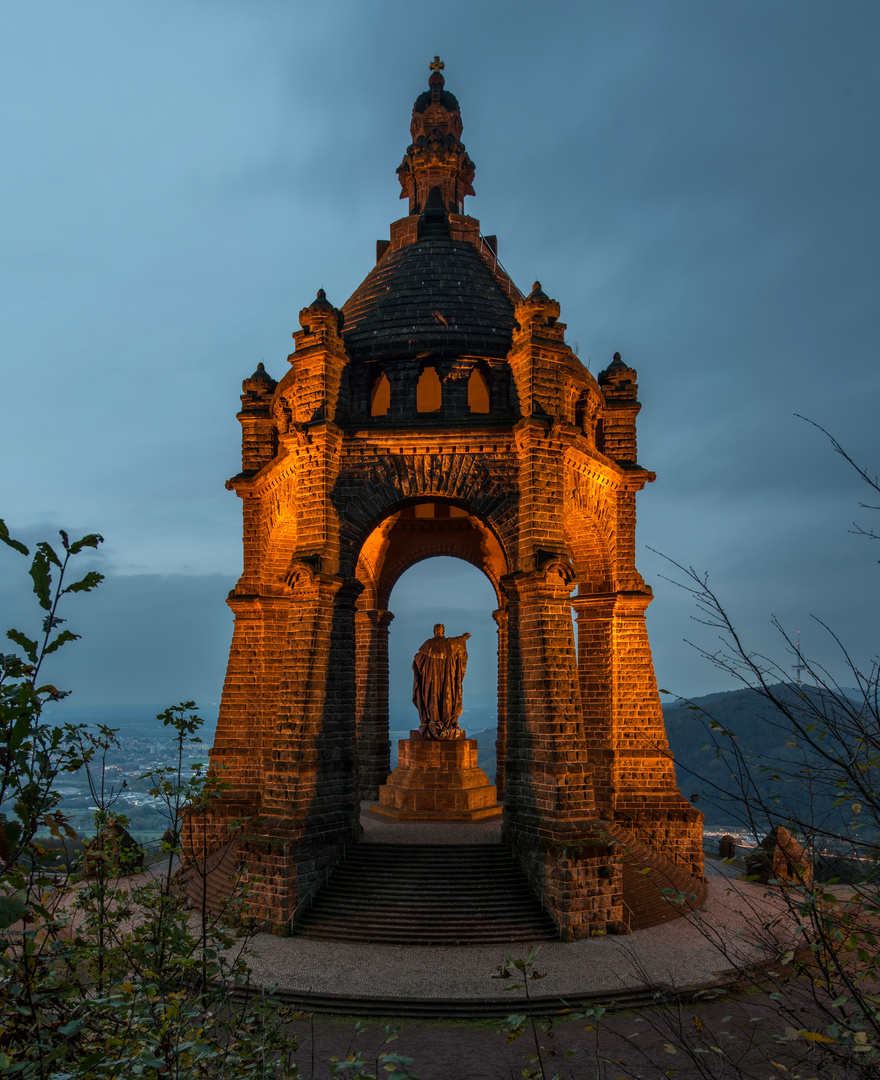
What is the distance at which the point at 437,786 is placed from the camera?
17.0 meters

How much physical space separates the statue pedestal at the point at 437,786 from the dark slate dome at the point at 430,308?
353 inches

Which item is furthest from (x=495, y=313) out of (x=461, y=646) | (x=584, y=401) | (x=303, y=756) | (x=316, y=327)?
(x=303, y=756)

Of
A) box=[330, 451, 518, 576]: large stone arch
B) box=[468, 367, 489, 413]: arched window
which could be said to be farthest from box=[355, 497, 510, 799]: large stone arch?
box=[330, 451, 518, 576]: large stone arch

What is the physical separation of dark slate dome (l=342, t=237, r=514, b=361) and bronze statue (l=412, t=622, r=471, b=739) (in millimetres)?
7018

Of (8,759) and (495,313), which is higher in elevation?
(495,313)

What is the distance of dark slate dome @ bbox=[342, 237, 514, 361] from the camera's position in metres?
15.2

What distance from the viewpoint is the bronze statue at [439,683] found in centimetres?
1777

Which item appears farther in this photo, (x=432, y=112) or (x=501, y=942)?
(x=432, y=112)

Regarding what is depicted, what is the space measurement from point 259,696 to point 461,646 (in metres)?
5.00

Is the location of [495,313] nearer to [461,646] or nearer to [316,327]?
[316,327]

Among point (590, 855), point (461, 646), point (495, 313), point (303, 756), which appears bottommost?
point (590, 855)

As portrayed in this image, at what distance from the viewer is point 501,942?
11648 millimetres

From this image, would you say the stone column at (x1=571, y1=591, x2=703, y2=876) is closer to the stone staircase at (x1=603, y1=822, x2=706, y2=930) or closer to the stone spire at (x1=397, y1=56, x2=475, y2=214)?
the stone staircase at (x1=603, y1=822, x2=706, y2=930)

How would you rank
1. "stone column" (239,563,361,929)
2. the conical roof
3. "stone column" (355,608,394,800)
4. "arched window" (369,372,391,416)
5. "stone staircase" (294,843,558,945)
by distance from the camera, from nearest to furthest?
"stone staircase" (294,843,558,945) → "stone column" (239,563,361,929) → the conical roof → "arched window" (369,372,391,416) → "stone column" (355,608,394,800)
